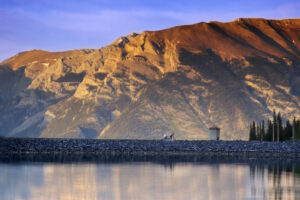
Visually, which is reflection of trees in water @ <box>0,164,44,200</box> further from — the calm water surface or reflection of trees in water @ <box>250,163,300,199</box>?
reflection of trees in water @ <box>250,163,300,199</box>

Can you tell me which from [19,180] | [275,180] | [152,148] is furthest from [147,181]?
[152,148]

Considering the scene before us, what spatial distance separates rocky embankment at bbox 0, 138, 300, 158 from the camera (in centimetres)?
10468

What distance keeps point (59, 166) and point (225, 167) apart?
19.3m

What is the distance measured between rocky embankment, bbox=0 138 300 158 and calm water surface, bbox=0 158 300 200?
2477 cm

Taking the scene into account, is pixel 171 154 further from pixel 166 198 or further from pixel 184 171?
pixel 166 198

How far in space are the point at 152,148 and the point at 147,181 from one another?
174ft

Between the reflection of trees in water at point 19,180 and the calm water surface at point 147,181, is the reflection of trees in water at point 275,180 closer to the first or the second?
the calm water surface at point 147,181

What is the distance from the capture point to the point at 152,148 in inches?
4373

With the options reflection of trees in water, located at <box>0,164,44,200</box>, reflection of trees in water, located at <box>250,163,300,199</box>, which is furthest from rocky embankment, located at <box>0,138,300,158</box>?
reflection of trees in water, located at <box>0,164,44,200</box>

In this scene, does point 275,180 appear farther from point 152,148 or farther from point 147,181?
point 152,148

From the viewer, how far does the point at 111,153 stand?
106625 mm

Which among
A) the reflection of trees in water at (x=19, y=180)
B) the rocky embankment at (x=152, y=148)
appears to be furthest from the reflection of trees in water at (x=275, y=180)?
the rocky embankment at (x=152, y=148)

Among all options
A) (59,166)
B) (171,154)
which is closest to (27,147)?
(171,154)

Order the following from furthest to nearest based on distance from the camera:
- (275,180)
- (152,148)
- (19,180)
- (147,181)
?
1. (152,148)
2. (275,180)
3. (147,181)
4. (19,180)
